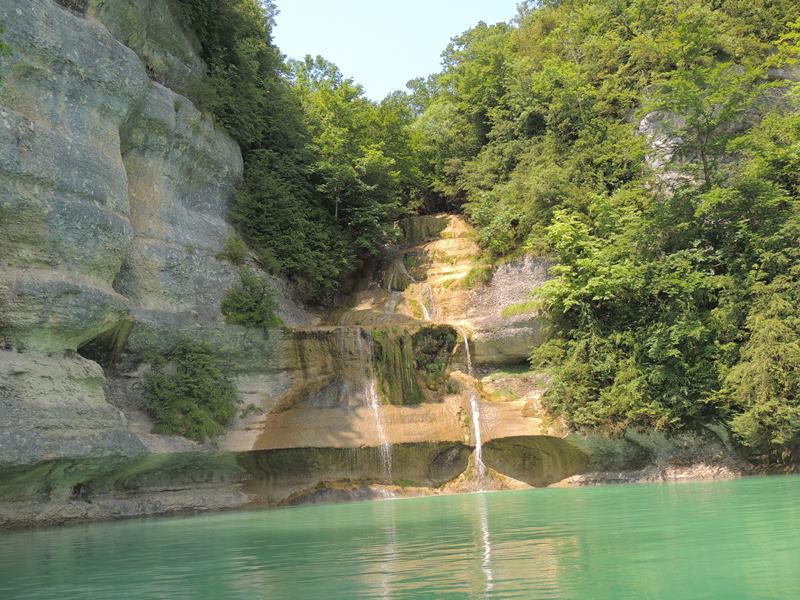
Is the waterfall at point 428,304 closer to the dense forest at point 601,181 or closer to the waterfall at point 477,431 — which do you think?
the dense forest at point 601,181

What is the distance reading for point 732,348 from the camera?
1817 centimetres

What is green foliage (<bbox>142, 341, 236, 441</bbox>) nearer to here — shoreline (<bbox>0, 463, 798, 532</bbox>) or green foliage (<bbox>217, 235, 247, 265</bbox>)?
shoreline (<bbox>0, 463, 798, 532</bbox>)

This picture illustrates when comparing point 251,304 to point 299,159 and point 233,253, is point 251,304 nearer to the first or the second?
point 233,253

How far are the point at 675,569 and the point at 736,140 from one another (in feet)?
57.1

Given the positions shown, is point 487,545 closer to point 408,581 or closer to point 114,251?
point 408,581

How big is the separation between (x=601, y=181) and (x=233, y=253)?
1308cm

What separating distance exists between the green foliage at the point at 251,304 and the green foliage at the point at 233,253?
0.68 meters

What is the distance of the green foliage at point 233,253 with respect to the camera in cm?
2269

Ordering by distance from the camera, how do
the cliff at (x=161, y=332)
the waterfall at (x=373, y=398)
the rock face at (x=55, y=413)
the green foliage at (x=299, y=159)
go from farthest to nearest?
the green foliage at (x=299, y=159), the waterfall at (x=373, y=398), the cliff at (x=161, y=332), the rock face at (x=55, y=413)

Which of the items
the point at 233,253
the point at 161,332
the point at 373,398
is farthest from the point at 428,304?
the point at 161,332

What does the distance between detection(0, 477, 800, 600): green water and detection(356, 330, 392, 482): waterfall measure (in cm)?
618

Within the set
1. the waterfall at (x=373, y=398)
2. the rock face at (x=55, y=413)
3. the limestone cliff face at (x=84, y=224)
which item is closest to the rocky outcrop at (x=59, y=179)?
the limestone cliff face at (x=84, y=224)

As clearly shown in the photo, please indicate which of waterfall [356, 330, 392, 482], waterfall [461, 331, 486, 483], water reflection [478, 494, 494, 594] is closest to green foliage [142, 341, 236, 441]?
waterfall [356, 330, 392, 482]

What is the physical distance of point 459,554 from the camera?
7.19m
